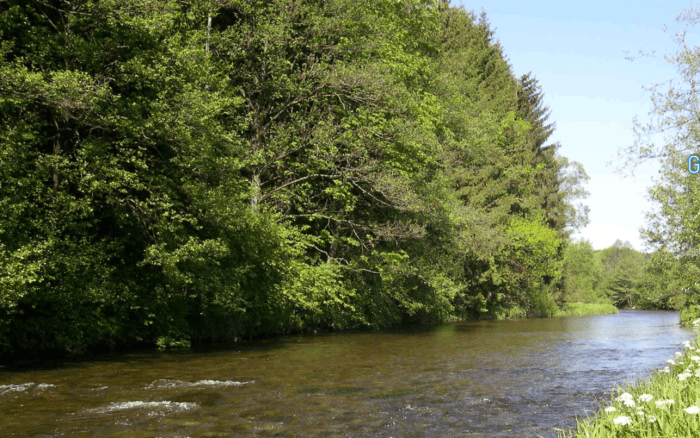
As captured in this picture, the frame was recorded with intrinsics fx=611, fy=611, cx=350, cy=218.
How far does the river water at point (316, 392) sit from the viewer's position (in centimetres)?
868

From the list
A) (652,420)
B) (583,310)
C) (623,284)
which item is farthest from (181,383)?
(623,284)

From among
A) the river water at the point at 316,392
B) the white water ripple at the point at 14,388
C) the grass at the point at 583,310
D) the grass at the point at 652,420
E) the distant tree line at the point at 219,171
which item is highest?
the distant tree line at the point at 219,171

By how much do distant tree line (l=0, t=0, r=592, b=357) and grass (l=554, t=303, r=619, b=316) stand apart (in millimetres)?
20142

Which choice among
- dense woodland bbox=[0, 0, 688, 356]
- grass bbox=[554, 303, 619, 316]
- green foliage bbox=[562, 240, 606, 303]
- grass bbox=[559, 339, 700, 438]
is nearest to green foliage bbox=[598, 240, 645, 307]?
green foliage bbox=[562, 240, 606, 303]

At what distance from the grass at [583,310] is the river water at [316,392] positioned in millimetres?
38366

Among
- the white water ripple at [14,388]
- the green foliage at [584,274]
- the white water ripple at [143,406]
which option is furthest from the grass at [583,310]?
the white water ripple at [14,388]

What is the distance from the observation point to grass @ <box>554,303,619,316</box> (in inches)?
2184

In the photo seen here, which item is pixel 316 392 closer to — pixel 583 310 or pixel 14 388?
pixel 14 388

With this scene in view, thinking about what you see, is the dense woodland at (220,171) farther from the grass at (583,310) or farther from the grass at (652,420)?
the grass at (583,310)

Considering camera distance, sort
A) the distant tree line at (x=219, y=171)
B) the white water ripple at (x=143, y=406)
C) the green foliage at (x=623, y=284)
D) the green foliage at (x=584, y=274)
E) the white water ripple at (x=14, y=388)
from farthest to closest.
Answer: the green foliage at (x=623, y=284) → the green foliage at (x=584, y=274) → the distant tree line at (x=219, y=171) → the white water ripple at (x=14, y=388) → the white water ripple at (x=143, y=406)

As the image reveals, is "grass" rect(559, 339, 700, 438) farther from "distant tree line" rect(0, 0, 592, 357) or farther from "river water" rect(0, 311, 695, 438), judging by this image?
"distant tree line" rect(0, 0, 592, 357)

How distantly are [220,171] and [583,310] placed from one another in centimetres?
4835

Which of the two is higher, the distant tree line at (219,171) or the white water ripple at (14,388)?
the distant tree line at (219,171)

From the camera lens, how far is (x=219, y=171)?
19250 millimetres
